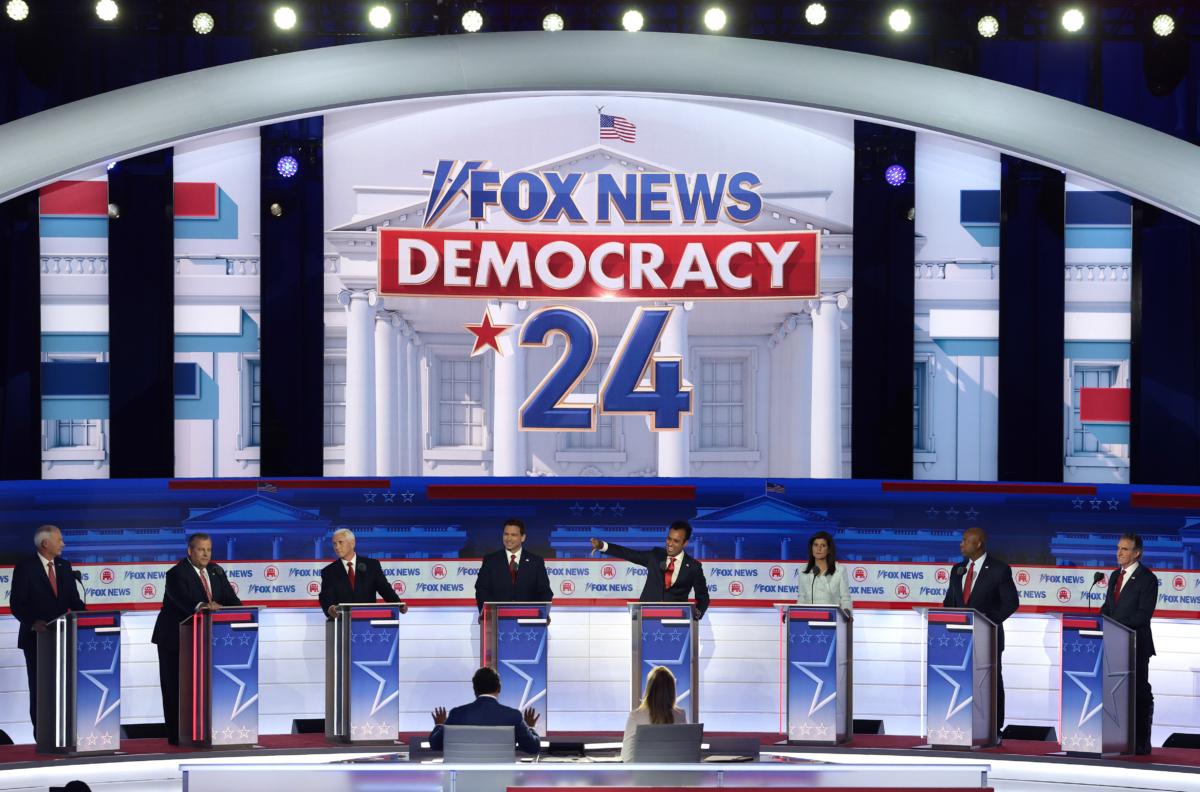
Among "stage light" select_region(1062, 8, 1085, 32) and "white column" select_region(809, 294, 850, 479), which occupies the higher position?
"stage light" select_region(1062, 8, 1085, 32)

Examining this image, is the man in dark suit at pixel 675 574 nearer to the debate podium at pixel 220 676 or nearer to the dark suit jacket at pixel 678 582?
the dark suit jacket at pixel 678 582

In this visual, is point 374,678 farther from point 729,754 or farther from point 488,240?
point 488,240

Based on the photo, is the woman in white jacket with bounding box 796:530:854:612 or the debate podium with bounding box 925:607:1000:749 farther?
the woman in white jacket with bounding box 796:530:854:612

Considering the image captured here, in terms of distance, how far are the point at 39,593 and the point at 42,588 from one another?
0.11ft

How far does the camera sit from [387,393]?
9930 millimetres

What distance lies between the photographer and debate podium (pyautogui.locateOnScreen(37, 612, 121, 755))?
7609mm

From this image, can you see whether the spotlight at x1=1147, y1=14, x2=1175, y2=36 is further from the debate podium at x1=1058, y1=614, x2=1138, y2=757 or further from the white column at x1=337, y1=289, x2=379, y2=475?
the white column at x1=337, y1=289, x2=379, y2=475

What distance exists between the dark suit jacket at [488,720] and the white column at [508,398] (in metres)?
3.68

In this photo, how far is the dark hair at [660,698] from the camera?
249 inches

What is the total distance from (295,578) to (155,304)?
2187 millimetres

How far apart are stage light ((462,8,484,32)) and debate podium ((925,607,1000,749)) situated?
4.77 metres

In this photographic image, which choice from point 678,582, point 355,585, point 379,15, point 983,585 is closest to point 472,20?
point 379,15

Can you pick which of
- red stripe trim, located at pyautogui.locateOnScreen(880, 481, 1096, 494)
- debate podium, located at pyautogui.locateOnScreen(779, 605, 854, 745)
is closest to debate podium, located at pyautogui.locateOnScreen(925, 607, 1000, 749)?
debate podium, located at pyautogui.locateOnScreen(779, 605, 854, 745)

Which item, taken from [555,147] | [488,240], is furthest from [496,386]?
[555,147]
